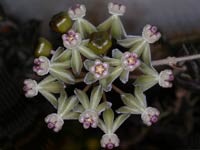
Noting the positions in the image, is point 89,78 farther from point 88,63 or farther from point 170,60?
point 170,60

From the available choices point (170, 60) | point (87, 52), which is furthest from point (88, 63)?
point (170, 60)

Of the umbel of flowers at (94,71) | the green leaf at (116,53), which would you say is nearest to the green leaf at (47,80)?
the umbel of flowers at (94,71)

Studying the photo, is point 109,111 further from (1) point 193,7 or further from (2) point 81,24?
(1) point 193,7

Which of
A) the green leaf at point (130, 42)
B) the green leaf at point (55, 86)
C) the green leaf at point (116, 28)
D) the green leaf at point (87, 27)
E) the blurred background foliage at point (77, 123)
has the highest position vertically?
the green leaf at point (87, 27)

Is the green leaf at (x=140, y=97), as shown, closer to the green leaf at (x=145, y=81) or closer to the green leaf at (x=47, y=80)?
the green leaf at (x=145, y=81)

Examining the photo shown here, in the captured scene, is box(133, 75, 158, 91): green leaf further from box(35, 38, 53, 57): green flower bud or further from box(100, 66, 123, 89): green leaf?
box(35, 38, 53, 57): green flower bud

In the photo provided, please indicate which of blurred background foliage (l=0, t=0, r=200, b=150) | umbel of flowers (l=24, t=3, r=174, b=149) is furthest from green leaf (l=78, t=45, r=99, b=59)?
blurred background foliage (l=0, t=0, r=200, b=150)
